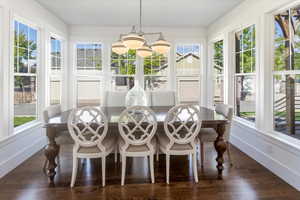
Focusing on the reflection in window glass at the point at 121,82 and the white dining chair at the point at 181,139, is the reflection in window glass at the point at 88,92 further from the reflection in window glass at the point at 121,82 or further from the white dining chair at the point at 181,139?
the white dining chair at the point at 181,139

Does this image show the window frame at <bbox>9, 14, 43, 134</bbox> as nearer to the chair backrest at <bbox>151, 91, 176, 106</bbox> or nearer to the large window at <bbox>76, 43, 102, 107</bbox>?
the large window at <bbox>76, 43, 102, 107</bbox>

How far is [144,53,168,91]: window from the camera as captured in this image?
17.6 ft

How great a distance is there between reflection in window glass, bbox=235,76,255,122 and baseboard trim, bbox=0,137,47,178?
3.68m

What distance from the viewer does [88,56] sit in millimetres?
5266

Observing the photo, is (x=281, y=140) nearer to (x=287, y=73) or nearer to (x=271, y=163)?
(x=271, y=163)

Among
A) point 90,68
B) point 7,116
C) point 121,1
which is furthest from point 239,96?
point 7,116

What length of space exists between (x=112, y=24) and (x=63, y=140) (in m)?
3.19

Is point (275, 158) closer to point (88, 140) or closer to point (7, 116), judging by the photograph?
point (88, 140)

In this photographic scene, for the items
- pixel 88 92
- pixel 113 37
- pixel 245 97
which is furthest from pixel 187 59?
pixel 88 92

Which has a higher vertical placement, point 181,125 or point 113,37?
point 113,37

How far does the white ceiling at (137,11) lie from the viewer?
3.66 meters

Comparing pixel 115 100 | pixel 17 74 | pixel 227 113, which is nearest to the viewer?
pixel 227 113

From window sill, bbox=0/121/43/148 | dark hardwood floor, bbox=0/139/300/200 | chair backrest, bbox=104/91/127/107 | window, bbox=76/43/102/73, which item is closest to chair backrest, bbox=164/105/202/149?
dark hardwood floor, bbox=0/139/300/200

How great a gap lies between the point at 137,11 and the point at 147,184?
3.11 metres
